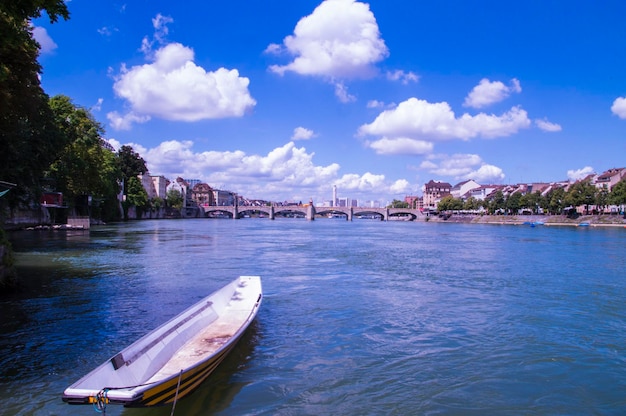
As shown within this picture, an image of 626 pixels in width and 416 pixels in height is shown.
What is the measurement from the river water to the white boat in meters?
0.66

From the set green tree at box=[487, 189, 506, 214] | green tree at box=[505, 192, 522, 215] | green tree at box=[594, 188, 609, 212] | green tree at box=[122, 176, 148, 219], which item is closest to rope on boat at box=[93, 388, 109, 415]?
green tree at box=[122, 176, 148, 219]

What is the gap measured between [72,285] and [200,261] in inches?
434

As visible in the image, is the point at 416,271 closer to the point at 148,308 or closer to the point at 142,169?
the point at 148,308

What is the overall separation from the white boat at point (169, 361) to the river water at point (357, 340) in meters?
A: 0.66

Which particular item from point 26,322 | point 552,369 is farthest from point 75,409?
point 552,369

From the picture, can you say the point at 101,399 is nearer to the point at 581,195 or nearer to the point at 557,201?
the point at 581,195

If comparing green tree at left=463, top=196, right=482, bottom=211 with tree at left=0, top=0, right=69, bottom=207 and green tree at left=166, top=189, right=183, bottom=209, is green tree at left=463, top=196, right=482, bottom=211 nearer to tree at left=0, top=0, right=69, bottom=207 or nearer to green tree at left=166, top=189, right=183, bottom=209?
green tree at left=166, top=189, right=183, bottom=209

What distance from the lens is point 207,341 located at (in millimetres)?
9734

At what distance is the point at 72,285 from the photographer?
19.8 metres

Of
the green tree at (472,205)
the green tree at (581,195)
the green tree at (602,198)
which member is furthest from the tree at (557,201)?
the green tree at (472,205)

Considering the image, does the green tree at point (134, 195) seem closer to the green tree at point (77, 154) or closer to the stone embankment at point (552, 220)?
the green tree at point (77, 154)

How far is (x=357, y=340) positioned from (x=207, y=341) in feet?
14.3

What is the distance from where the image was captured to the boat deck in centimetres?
807

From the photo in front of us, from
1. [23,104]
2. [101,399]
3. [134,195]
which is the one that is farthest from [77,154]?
[134,195]
